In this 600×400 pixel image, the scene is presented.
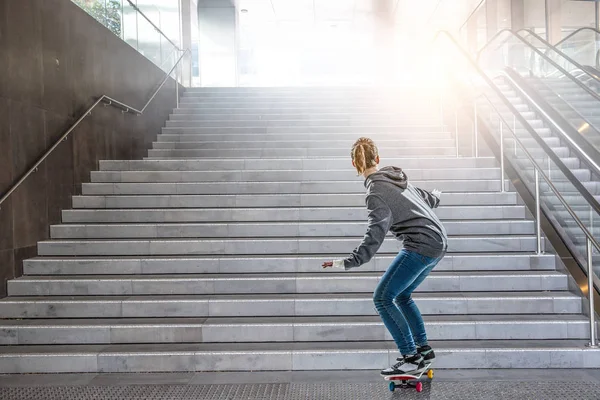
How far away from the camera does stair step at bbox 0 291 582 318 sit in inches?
164

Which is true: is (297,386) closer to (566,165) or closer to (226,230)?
(226,230)

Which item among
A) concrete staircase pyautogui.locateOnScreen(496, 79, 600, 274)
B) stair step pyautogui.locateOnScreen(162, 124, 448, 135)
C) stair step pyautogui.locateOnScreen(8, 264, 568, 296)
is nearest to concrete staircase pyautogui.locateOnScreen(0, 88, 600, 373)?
stair step pyautogui.locateOnScreen(8, 264, 568, 296)

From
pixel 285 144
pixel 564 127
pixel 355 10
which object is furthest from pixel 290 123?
pixel 355 10

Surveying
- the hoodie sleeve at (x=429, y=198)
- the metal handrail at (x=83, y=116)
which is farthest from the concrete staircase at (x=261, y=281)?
the hoodie sleeve at (x=429, y=198)

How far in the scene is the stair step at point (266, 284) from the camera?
442 cm

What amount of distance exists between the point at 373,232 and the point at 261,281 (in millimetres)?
1764

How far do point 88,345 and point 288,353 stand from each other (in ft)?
5.15

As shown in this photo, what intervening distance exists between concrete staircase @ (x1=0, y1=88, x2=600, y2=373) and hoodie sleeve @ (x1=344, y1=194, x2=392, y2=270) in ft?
3.28

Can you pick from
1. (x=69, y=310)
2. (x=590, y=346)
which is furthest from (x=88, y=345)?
(x=590, y=346)

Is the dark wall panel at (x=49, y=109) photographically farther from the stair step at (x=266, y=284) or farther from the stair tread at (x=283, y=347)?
the stair tread at (x=283, y=347)

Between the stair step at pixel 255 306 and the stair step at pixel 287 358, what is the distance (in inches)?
17.1

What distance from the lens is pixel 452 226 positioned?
5.18 meters

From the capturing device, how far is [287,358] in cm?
370

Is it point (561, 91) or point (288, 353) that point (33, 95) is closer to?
point (288, 353)
